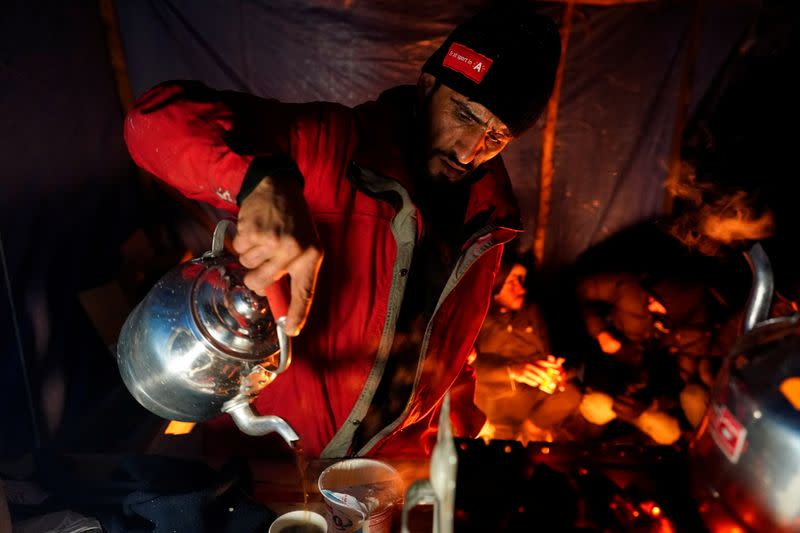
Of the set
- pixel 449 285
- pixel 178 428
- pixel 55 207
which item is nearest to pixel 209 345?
pixel 449 285

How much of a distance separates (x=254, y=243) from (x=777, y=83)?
544 cm

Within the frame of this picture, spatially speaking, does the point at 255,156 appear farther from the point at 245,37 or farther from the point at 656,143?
the point at 656,143

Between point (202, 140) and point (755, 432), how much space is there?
4.44 feet

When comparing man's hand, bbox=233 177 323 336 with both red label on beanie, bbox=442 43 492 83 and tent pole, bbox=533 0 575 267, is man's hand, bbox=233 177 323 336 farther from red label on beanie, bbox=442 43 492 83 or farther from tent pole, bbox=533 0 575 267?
tent pole, bbox=533 0 575 267

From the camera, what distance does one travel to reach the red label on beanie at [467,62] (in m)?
1.84

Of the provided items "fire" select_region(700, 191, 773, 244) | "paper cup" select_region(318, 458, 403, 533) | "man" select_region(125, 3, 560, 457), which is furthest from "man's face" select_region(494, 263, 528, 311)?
"paper cup" select_region(318, 458, 403, 533)

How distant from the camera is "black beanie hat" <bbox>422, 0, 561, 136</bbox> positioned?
6.07ft

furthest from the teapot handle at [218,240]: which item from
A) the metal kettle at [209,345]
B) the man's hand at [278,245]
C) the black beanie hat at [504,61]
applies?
the black beanie hat at [504,61]

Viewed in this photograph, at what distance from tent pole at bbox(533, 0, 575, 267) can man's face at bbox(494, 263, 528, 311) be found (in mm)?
790

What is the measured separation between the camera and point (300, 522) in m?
1.22

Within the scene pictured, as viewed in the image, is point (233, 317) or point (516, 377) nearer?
point (233, 317)

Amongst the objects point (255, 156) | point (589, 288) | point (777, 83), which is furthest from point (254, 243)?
point (777, 83)

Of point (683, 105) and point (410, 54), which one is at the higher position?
point (410, 54)

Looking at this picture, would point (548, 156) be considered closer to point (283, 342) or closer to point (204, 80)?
point (204, 80)
